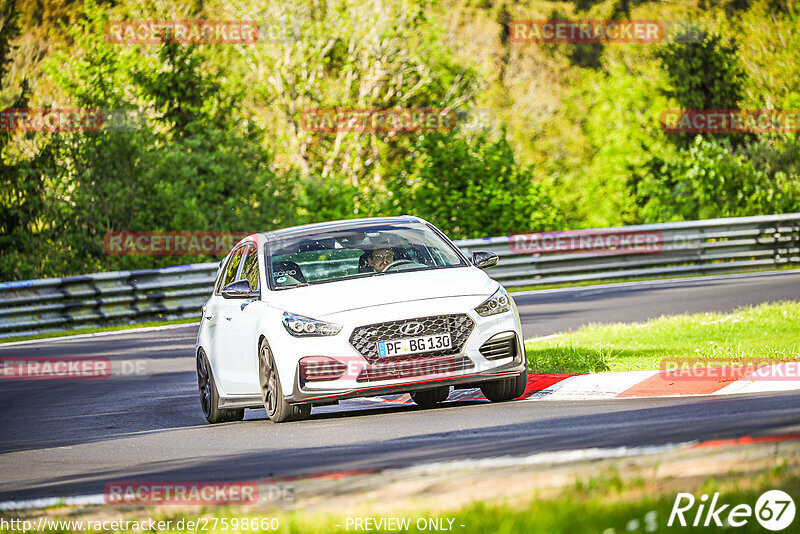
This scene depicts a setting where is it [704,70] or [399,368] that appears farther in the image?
[704,70]

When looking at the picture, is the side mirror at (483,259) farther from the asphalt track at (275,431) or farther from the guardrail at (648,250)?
the guardrail at (648,250)

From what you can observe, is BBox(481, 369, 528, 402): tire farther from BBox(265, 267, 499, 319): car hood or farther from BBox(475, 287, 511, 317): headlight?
BBox(265, 267, 499, 319): car hood

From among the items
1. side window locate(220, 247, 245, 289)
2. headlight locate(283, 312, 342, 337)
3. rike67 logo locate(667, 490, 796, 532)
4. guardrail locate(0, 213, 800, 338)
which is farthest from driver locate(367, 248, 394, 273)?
guardrail locate(0, 213, 800, 338)

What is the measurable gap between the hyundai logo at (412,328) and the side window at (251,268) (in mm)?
1826

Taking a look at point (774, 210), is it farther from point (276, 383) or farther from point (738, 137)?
point (276, 383)

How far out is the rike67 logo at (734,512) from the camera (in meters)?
4.75

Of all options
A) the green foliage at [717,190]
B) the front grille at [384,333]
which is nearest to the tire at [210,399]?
the front grille at [384,333]

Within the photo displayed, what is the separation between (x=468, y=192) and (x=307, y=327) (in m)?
20.9

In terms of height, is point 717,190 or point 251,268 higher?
point 251,268

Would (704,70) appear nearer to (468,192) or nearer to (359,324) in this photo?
(468,192)

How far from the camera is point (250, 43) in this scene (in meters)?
41.0

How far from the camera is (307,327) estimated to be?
1001 centimetres

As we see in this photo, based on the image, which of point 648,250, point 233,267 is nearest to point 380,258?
point 233,267

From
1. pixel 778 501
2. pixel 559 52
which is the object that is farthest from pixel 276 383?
pixel 559 52
